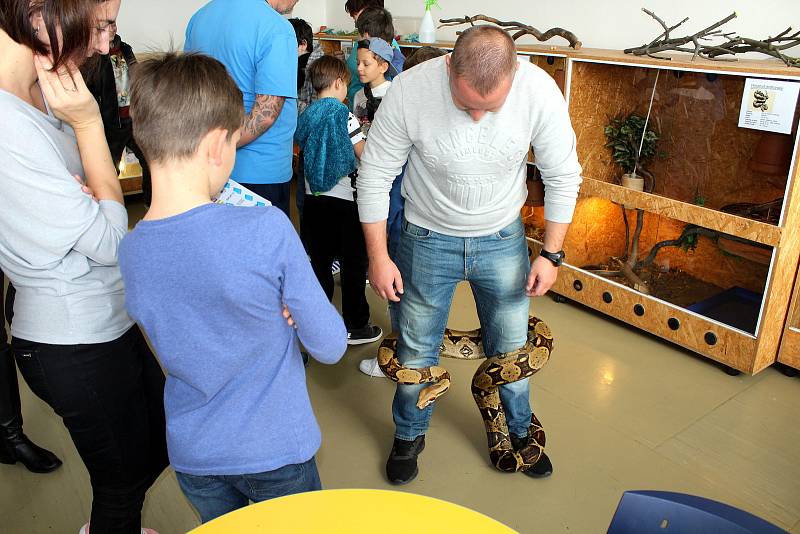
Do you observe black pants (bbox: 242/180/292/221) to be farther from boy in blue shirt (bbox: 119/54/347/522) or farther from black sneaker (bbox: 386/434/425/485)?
boy in blue shirt (bbox: 119/54/347/522)

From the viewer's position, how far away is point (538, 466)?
2580mm

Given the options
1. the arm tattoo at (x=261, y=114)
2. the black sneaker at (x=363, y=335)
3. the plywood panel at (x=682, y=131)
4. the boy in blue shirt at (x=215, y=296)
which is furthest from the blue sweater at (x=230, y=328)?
the plywood panel at (x=682, y=131)

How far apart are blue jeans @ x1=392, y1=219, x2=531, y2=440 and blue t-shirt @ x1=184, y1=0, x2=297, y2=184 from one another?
0.87 metres

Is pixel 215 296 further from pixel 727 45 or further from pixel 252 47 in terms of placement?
pixel 727 45

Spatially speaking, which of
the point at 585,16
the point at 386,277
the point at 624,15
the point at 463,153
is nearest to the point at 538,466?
the point at 386,277

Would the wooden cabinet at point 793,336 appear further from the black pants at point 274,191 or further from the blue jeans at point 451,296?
the black pants at point 274,191

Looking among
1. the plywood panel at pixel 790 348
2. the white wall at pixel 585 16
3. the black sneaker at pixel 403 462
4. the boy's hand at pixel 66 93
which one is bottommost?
the black sneaker at pixel 403 462

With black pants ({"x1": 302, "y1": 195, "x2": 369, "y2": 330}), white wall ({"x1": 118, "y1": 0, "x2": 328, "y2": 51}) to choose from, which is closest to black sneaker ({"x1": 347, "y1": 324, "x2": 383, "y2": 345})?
black pants ({"x1": 302, "y1": 195, "x2": 369, "y2": 330})

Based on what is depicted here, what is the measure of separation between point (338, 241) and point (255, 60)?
3.37ft

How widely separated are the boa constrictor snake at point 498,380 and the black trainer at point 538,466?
18 mm

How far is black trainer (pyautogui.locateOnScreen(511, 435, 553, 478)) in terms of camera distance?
257 centimetres

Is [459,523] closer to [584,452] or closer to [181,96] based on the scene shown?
[181,96]

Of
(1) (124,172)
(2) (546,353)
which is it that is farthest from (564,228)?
(1) (124,172)

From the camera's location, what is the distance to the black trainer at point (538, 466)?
257cm
